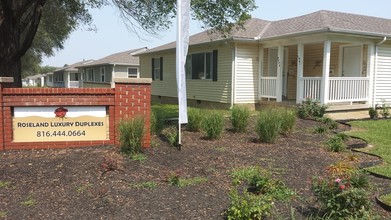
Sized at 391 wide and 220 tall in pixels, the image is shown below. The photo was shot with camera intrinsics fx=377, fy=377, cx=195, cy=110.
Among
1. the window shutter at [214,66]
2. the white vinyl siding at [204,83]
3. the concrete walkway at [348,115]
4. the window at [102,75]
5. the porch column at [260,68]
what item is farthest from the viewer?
the window at [102,75]

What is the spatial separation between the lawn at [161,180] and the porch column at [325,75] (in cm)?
561

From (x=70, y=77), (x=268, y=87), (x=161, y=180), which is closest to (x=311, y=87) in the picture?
(x=268, y=87)

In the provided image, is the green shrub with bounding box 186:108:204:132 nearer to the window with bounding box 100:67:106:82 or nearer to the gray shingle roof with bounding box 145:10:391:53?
the gray shingle roof with bounding box 145:10:391:53

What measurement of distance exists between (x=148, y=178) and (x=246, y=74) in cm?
1110

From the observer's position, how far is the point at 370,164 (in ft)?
21.6

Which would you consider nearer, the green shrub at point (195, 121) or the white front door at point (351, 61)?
the green shrub at point (195, 121)

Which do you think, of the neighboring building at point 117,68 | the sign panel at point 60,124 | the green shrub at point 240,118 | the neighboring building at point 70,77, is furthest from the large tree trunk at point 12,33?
the neighboring building at point 70,77

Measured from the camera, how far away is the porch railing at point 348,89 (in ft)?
43.3

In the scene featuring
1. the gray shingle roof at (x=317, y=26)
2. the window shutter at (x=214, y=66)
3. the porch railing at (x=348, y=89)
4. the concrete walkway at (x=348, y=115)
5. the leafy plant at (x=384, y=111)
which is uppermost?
the gray shingle roof at (x=317, y=26)

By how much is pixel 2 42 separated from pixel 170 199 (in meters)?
7.45

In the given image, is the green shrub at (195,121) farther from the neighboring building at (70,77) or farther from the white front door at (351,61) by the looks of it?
the neighboring building at (70,77)

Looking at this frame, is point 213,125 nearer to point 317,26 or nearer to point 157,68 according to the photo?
point 317,26

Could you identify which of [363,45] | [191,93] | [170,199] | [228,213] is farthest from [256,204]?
[191,93]

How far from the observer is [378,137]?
30.9ft
